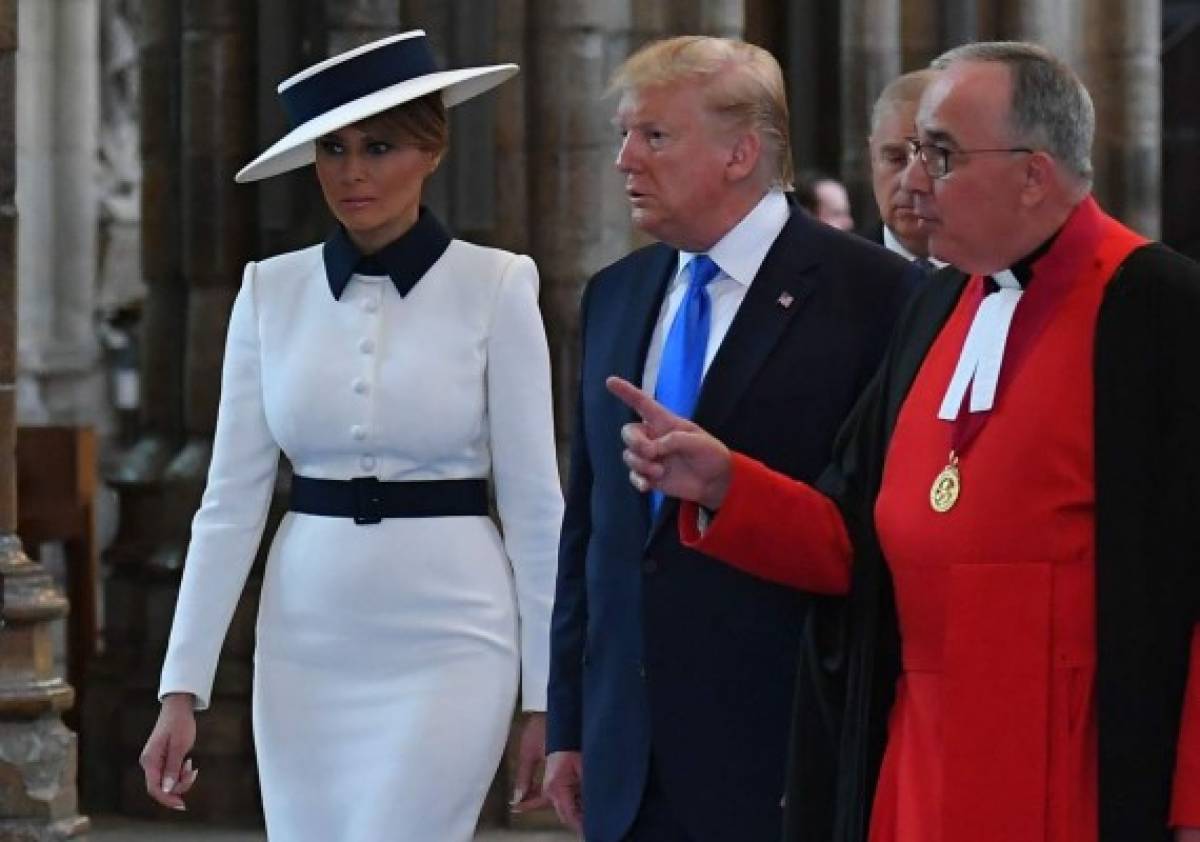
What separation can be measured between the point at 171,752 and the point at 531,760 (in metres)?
0.56

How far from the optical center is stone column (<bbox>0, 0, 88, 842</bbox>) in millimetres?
6750

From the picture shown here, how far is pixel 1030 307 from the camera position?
3770 mm

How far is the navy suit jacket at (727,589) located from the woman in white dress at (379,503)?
0.91ft

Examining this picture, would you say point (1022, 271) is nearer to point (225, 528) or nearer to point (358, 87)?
point (358, 87)

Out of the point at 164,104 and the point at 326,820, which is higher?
the point at 164,104

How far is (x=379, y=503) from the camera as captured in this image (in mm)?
4691

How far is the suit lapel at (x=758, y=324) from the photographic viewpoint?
4305 mm

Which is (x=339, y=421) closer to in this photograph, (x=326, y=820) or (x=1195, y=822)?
(x=326, y=820)

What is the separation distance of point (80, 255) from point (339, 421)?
12684 millimetres

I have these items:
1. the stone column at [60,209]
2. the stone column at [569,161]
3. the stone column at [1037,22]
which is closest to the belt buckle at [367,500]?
the stone column at [569,161]

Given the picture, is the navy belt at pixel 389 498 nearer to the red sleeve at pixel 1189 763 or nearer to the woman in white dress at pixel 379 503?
the woman in white dress at pixel 379 503

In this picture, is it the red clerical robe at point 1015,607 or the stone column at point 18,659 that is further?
the stone column at point 18,659

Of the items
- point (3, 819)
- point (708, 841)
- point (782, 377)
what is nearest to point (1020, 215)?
point (782, 377)

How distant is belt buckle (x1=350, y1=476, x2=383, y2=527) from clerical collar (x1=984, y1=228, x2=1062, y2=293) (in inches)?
49.2
